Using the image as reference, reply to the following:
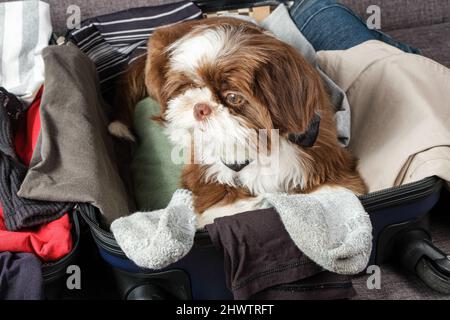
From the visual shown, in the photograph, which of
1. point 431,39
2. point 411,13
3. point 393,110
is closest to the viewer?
point 393,110

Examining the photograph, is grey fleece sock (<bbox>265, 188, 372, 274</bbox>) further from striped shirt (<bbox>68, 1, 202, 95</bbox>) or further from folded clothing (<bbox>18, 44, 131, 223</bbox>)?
striped shirt (<bbox>68, 1, 202, 95</bbox>)

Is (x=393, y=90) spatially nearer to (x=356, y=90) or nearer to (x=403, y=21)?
(x=356, y=90)

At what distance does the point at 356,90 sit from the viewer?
1589 mm

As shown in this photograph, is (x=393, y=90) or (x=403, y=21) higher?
(x=393, y=90)

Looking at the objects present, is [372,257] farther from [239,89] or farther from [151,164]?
[151,164]

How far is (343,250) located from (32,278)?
63 centimetres

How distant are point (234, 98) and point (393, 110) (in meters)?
0.56

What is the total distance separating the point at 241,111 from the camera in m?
1.11

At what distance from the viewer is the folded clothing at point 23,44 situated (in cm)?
161

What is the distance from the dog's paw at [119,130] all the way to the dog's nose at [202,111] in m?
0.51

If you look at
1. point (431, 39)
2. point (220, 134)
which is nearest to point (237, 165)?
point (220, 134)

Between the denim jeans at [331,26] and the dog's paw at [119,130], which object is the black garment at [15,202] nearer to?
the dog's paw at [119,130]

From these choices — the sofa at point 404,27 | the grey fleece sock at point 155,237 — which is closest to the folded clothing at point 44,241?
the grey fleece sock at point 155,237
